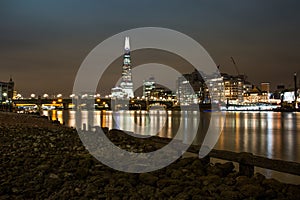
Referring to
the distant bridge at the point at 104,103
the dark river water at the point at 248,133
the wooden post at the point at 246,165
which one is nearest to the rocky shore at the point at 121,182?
the wooden post at the point at 246,165

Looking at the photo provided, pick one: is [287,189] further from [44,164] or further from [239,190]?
[44,164]

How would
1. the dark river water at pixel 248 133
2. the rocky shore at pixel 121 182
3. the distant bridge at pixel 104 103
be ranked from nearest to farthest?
the rocky shore at pixel 121 182 < the dark river water at pixel 248 133 < the distant bridge at pixel 104 103

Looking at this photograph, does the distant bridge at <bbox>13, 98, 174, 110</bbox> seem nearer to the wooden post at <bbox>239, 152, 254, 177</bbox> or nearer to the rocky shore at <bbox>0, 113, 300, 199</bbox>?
the rocky shore at <bbox>0, 113, 300, 199</bbox>

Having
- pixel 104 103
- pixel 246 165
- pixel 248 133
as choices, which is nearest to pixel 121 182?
pixel 246 165

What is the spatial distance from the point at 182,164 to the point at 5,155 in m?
5.66

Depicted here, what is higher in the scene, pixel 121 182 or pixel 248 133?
pixel 121 182

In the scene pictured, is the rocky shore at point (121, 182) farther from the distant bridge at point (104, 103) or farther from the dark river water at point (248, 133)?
the distant bridge at point (104, 103)

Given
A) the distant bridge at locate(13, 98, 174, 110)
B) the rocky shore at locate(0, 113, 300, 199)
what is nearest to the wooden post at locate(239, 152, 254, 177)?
the rocky shore at locate(0, 113, 300, 199)

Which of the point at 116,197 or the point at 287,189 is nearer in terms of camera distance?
the point at 116,197

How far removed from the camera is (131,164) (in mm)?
9977

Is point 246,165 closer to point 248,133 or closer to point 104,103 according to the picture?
point 248,133

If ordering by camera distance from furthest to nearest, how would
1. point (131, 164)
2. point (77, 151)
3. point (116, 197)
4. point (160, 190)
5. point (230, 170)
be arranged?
point (77, 151)
point (131, 164)
point (230, 170)
point (160, 190)
point (116, 197)

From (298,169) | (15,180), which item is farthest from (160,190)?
(15,180)

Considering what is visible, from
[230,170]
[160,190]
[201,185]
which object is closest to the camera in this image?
[160,190]
